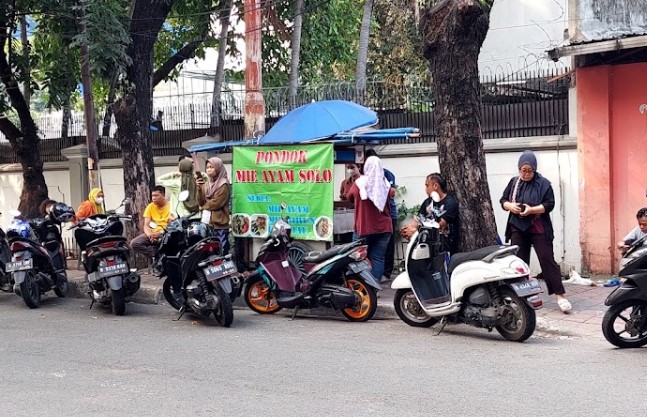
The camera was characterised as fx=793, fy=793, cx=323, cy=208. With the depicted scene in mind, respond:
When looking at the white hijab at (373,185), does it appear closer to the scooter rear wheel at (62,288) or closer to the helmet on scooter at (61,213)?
the helmet on scooter at (61,213)

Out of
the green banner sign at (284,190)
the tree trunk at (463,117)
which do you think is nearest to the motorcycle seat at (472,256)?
the tree trunk at (463,117)

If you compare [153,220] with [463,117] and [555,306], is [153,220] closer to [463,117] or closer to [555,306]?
[463,117]

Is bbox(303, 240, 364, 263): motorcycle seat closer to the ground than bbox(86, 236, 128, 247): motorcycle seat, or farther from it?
closer to the ground

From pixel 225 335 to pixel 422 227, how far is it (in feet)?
7.52

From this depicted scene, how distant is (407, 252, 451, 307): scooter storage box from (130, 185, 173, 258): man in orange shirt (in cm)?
357

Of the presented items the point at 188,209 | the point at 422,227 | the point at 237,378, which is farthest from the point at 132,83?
the point at 237,378

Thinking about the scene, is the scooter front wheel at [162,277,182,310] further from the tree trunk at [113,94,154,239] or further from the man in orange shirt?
the tree trunk at [113,94,154,239]

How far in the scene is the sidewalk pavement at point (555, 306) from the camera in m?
7.90

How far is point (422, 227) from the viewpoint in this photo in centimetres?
806

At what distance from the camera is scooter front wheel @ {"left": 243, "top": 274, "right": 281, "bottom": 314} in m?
9.29

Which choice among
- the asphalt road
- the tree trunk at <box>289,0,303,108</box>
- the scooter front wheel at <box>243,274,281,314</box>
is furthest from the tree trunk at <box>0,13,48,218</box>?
the scooter front wheel at <box>243,274,281,314</box>

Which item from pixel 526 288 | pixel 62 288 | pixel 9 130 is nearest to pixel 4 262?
pixel 62 288

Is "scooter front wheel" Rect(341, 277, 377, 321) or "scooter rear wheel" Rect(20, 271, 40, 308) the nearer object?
"scooter front wheel" Rect(341, 277, 377, 321)

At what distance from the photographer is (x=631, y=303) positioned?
6.93 meters
